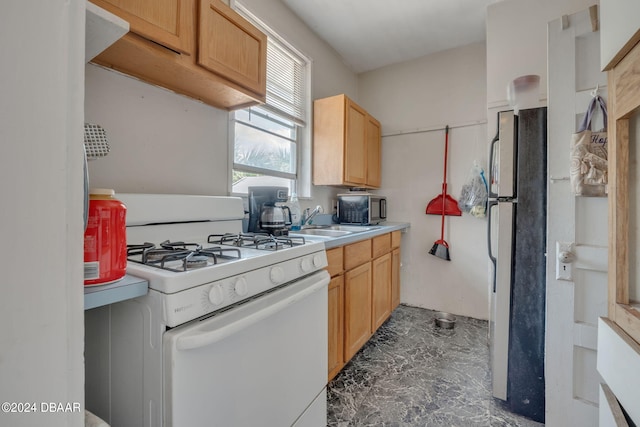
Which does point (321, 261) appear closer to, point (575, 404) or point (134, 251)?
point (134, 251)

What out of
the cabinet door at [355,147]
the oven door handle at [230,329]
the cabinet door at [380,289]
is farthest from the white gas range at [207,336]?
the cabinet door at [355,147]

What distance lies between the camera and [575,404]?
3.94ft

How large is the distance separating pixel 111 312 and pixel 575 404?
1830 millimetres

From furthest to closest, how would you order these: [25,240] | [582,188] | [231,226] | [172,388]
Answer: [231,226], [582,188], [172,388], [25,240]

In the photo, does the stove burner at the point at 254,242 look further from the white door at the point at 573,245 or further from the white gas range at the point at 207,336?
the white door at the point at 573,245

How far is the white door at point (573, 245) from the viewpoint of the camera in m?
1.16

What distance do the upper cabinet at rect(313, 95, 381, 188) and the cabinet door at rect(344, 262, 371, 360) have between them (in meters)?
0.90

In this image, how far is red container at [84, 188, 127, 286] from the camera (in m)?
0.64

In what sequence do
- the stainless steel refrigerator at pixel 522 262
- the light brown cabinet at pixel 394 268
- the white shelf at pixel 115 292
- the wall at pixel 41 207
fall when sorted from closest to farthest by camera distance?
1. the wall at pixel 41 207
2. the white shelf at pixel 115 292
3. the stainless steel refrigerator at pixel 522 262
4. the light brown cabinet at pixel 394 268

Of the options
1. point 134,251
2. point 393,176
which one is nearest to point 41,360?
point 134,251

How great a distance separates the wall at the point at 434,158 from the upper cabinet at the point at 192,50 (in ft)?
6.53

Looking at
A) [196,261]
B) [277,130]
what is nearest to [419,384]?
[196,261]

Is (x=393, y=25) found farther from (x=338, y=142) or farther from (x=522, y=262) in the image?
(x=522, y=262)

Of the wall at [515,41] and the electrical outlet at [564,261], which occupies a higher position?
the wall at [515,41]
